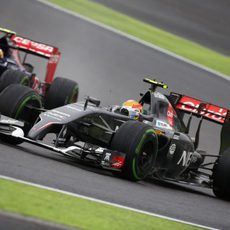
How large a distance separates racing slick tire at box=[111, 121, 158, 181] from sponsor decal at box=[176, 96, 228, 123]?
2.40 metres

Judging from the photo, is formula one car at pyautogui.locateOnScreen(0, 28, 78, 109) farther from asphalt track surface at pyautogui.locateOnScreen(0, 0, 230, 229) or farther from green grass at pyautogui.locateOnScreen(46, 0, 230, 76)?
green grass at pyautogui.locateOnScreen(46, 0, 230, 76)

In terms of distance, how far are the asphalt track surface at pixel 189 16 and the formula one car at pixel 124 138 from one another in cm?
954

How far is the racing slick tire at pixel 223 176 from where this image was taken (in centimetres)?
1160

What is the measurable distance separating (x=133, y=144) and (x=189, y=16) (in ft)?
44.3

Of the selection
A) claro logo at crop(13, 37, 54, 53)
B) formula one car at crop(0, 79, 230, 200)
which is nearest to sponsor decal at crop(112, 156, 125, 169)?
formula one car at crop(0, 79, 230, 200)

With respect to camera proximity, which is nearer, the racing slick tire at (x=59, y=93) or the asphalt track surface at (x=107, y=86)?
the asphalt track surface at (x=107, y=86)

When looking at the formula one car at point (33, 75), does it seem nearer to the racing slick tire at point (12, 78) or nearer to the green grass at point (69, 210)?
the racing slick tire at point (12, 78)

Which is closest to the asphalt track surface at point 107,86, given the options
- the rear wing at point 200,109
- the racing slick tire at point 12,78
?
the rear wing at point 200,109

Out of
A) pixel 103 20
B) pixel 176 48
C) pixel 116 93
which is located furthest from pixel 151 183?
pixel 103 20

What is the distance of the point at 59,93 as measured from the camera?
1458cm

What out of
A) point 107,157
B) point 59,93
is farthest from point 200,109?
point 107,157

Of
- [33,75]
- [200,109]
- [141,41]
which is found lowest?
[33,75]

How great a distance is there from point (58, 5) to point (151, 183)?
1174cm

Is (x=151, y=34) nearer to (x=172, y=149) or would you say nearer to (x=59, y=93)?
(x=59, y=93)
